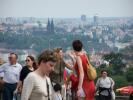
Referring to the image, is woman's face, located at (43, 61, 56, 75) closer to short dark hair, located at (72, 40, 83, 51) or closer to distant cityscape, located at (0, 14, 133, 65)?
short dark hair, located at (72, 40, 83, 51)

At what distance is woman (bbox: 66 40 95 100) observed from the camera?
8.23m

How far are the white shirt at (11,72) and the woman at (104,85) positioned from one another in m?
3.58

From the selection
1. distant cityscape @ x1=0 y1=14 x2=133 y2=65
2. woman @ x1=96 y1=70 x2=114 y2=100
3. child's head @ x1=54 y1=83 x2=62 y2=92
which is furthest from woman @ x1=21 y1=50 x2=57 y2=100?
distant cityscape @ x1=0 y1=14 x2=133 y2=65

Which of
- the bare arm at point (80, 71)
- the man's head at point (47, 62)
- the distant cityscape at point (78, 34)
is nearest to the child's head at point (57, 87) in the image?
the bare arm at point (80, 71)

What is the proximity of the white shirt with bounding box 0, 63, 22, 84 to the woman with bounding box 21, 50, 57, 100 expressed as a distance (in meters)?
6.18

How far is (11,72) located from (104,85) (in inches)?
153

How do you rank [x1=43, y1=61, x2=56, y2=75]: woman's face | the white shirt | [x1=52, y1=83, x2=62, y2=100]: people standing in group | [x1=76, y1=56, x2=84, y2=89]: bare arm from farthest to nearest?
the white shirt, [x1=52, y1=83, x2=62, y2=100]: people standing in group, [x1=76, y1=56, x2=84, y2=89]: bare arm, [x1=43, y1=61, x2=56, y2=75]: woman's face

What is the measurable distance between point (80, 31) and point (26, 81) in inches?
3602

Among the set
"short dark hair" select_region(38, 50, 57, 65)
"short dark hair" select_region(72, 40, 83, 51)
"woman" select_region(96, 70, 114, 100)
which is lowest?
"woman" select_region(96, 70, 114, 100)

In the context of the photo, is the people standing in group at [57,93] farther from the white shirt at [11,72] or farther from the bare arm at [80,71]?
the white shirt at [11,72]

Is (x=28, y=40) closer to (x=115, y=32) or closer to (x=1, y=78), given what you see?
(x=115, y=32)

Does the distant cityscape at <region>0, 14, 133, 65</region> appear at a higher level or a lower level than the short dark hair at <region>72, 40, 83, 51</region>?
lower

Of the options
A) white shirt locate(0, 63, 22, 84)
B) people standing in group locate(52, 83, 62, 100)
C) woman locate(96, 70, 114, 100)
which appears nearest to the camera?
people standing in group locate(52, 83, 62, 100)

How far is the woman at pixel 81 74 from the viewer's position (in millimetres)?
8227
